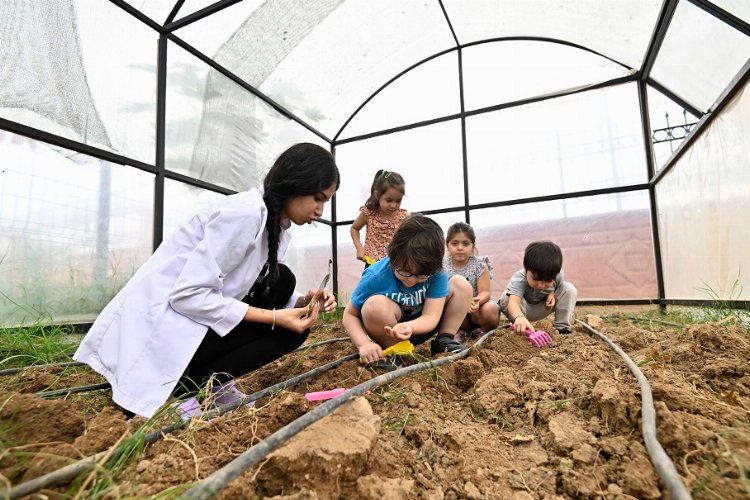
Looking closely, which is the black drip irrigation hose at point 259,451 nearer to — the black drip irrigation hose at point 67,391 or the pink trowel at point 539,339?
the black drip irrigation hose at point 67,391

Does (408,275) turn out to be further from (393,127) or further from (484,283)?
(393,127)

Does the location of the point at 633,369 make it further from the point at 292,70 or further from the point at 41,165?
the point at 292,70

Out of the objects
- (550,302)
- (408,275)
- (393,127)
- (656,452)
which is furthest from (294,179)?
(393,127)

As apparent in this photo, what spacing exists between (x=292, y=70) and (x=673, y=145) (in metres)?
3.98

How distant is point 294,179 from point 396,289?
70 cm

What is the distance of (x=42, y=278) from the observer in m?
2.63

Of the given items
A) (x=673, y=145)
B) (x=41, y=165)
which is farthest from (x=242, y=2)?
(x=673, y=145)

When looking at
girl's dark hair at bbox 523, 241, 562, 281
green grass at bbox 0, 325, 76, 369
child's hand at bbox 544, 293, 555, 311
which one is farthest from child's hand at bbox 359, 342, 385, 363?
green grass at bbox 0, 325, 76, 369

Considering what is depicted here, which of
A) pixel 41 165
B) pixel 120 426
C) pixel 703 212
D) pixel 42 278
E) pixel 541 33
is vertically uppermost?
pixel 541 33

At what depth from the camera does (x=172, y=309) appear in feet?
4.07

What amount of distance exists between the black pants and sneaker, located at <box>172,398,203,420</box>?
0.28ft

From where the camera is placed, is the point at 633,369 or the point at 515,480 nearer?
the point at 515,480

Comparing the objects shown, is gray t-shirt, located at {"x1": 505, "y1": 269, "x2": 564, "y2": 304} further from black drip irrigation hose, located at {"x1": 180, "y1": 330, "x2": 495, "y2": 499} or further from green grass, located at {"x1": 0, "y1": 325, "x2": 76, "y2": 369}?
green grass, located at {"x1": 0, "y1": 325, "x2": 76, "y2": 369}

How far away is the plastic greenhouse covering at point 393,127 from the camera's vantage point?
8.55ft
